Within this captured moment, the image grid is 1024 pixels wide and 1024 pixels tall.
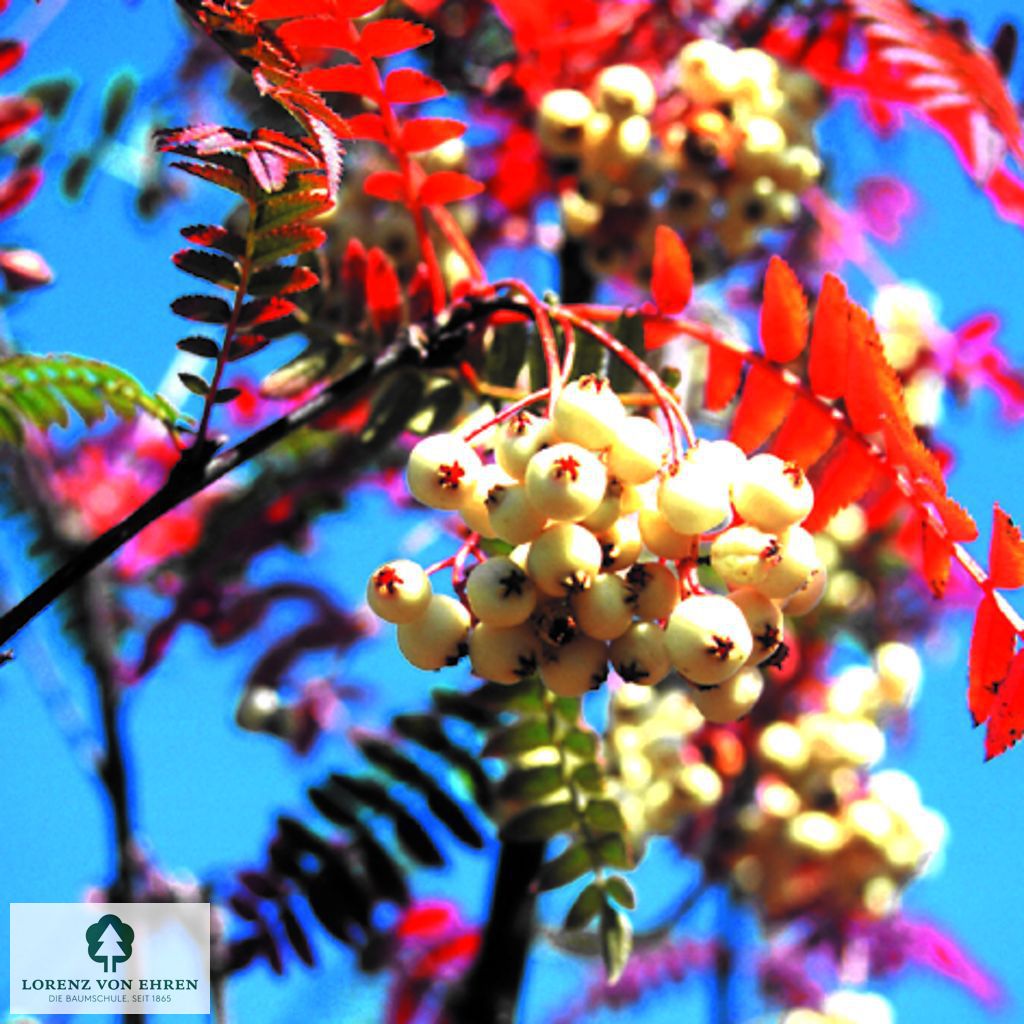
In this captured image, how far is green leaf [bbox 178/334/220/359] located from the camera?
2.89ft

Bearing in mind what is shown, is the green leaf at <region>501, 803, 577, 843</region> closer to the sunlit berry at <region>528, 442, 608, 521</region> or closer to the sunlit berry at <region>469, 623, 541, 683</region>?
the sunlit berry at <region>469, 623, 541, 683</region>

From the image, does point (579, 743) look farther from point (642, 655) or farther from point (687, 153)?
point (687, 153)

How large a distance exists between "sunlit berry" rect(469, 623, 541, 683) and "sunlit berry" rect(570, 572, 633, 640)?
42 mm

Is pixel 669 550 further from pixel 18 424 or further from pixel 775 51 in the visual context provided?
pixel 775 51

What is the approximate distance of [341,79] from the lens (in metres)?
0.91

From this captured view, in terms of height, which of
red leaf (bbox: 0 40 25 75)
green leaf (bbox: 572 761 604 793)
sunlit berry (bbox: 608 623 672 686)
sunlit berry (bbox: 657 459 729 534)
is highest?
red leaf (bbox: 0 40 25 75)

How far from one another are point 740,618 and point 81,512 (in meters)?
1.84

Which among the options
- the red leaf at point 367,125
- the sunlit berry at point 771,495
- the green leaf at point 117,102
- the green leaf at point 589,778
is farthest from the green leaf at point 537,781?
the green leaf at point 117,102

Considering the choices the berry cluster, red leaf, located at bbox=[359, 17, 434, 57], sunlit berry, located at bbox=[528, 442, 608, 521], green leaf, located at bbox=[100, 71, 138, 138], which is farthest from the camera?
green leaf, located at bbox=[100, 71, 138, 138]

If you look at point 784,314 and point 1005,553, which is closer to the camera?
point 1005,553

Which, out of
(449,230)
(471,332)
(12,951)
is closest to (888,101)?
(449,230)

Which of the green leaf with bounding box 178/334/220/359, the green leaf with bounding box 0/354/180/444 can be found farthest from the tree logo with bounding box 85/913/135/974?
the green leaf with bounding box 178/334/220/359

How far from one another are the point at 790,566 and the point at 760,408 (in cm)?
21


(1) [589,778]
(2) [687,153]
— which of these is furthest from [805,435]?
(2) [687,153]
